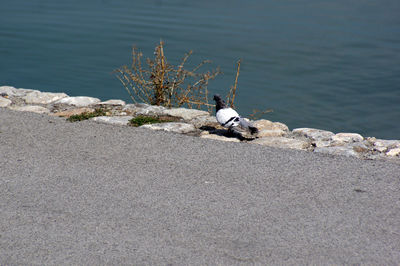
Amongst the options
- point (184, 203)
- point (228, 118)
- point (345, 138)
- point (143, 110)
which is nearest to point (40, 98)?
point (143, 110)

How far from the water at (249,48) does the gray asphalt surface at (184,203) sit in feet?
19.3

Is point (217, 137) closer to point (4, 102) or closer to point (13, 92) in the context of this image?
point (4, 102)

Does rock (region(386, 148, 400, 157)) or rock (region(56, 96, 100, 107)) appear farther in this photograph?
rock (region(56, 96, 100, 107))

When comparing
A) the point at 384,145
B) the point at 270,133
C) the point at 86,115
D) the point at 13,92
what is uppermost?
the point at 384,145

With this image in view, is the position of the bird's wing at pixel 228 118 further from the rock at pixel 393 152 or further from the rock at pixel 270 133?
the rock at pixel 393 152

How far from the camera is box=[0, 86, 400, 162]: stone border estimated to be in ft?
24.1

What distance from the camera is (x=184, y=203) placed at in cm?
576

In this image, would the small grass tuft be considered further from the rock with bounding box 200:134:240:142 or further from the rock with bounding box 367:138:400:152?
the rock with bounding box 367:138:400:152

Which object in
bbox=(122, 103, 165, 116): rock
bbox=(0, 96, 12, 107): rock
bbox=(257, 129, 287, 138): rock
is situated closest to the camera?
bbox=(257, 129, 287, 138): rock

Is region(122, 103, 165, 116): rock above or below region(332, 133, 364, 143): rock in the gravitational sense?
below

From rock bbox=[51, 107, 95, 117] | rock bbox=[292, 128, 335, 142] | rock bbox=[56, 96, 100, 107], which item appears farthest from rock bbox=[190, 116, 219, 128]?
rock bbox=[56, 96, 100, 107]

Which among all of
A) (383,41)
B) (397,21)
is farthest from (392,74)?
(397,21)

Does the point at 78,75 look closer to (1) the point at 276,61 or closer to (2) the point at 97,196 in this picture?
(1) the point at 276,61

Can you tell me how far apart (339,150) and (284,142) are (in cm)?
74
